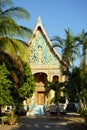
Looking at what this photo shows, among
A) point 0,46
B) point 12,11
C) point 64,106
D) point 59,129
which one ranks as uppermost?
point 12,11

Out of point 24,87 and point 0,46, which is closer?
point 0,46

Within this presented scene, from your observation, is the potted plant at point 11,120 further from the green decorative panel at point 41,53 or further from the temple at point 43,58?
the green decorative panel at point 41,53

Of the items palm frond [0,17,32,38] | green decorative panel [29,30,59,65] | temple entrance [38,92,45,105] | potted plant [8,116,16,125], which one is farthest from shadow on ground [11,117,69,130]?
temple entrance [38,92,45,105]

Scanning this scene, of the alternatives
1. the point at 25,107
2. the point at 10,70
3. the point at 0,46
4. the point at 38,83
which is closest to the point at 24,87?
the point at 10,70

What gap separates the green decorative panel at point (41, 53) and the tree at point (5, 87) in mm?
13028

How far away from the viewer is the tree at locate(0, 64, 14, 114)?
2653 cm

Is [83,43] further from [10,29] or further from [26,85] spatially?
[10,29]

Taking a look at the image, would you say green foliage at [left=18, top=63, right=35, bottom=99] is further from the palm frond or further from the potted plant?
the palm frond

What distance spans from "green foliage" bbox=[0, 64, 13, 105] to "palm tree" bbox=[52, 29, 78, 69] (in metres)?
9.24

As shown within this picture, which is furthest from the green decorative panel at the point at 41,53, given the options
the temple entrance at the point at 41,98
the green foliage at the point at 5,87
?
the green foliage at the point at 5,87

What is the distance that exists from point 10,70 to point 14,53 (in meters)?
5.82

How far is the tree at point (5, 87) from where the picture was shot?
87.0 ft

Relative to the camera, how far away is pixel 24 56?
22.3m

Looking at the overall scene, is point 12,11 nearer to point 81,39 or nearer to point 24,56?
point 24,56
